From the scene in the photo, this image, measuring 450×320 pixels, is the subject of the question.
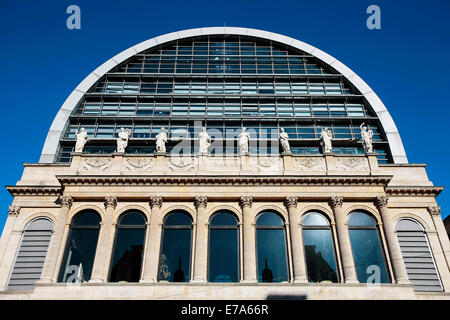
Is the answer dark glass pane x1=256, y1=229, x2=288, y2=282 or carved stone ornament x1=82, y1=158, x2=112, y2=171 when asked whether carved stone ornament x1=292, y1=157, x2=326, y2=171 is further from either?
carved stone ornament x1=82, y1=158, x2=112, y2=171

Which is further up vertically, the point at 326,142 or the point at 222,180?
the point at 326,142

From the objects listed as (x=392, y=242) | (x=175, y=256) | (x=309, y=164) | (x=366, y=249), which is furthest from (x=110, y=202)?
(x=392, y=242)

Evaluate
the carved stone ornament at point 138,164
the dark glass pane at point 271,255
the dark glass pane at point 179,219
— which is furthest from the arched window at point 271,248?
the carved stone ornament at point 138,164

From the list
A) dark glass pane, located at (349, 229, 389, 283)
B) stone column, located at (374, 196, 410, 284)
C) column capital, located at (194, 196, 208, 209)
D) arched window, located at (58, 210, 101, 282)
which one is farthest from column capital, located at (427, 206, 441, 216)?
arched window, located at (58, 210, 101, 282)

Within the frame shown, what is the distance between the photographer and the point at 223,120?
30.4 m

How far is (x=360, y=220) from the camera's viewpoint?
74.6 feet

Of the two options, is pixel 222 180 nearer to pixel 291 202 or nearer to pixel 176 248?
pixel 291 202

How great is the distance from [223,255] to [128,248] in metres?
5.43

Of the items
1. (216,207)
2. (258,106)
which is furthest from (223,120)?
(216,207)

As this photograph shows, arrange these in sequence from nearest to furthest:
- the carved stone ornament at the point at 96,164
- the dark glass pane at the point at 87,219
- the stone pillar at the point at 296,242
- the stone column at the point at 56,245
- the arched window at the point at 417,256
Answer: the stone pillar at the point at 296,242
the stone column at the point at 56,245
the arched window at the point at 417,256
the dark glass pane at the point at 87,219
the carved stone ornament at the point at 96,164

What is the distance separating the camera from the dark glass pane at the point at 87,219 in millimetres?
22531

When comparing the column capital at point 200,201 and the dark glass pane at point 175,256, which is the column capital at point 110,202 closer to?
the dark glass pane at point 175,256

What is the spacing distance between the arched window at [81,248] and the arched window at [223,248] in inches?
264

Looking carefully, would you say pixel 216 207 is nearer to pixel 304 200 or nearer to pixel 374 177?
pixel 304 200
